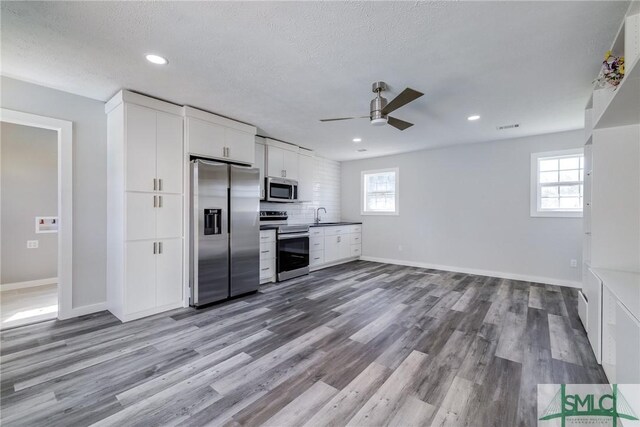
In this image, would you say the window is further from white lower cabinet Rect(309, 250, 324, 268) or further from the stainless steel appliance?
the stainless steel appliance

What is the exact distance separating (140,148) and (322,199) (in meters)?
4.19

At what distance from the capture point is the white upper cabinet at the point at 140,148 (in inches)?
120

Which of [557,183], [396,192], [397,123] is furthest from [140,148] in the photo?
[557,183]

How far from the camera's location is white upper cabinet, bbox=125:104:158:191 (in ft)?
10.0

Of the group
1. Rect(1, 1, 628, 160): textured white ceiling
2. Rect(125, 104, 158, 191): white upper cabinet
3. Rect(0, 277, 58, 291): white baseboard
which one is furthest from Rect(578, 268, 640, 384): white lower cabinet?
Rect(0, 277, 58, 291): white baseboard

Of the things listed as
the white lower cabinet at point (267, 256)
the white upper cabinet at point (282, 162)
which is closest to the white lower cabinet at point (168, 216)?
the white lower cabinet at point (267, 256)

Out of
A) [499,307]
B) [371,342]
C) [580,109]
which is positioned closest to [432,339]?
[371,342]

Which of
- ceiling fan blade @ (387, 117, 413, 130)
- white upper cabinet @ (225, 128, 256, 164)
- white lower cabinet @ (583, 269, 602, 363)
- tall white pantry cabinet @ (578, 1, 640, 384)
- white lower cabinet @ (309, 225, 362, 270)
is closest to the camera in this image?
tall white pantry cabinet @ (578, 1, 640, 384)

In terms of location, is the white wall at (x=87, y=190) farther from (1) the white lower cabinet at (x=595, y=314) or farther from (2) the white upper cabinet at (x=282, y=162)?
(1) the white lower cabinet at (x=595, y=314)

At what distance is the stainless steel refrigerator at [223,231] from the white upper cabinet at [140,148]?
0.48m

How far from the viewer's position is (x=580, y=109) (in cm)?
349

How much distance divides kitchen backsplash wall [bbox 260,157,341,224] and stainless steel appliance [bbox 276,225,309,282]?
2.79ft

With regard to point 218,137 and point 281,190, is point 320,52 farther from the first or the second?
point 281,190

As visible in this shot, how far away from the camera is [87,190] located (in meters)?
3.25
